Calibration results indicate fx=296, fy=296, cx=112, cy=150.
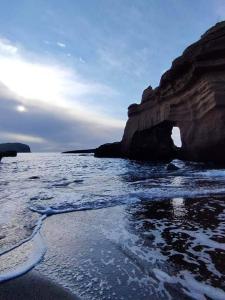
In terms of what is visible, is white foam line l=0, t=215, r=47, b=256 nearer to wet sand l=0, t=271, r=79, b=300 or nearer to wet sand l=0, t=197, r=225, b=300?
wet sand l=0, t=197, r=225, b=300

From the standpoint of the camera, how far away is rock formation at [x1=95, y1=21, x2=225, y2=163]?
18375mm

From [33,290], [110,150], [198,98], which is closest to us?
[33,290]

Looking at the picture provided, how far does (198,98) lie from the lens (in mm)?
21078

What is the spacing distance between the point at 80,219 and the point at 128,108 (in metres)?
32.2

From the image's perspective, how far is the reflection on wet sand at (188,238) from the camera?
2.72 m

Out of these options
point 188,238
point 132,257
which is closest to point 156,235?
point 188,238

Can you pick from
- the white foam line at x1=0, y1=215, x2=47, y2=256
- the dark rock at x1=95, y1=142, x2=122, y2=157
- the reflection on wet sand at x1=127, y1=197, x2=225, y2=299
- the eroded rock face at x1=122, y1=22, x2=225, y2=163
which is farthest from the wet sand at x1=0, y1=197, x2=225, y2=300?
the dark rock at x1=95, y1=142, x2=122, y2=157

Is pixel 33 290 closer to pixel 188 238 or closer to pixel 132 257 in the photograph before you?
pixel 132 257

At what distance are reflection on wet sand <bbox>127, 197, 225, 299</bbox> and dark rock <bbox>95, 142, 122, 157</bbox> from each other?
3428 centimetres

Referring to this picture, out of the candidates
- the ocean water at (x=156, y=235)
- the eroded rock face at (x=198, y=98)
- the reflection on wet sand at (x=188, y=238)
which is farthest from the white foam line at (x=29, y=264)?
the eroded rock face at (x=198, y=98)

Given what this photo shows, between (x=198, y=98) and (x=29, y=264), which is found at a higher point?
(x=198, y=98)

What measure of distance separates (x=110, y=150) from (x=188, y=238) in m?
37.9

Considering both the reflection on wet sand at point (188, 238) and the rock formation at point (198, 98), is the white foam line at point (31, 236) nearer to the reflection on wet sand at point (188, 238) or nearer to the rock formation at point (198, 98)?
the reflection on wet sand at point (188, 238)

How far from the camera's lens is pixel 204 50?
1892 centimetres
